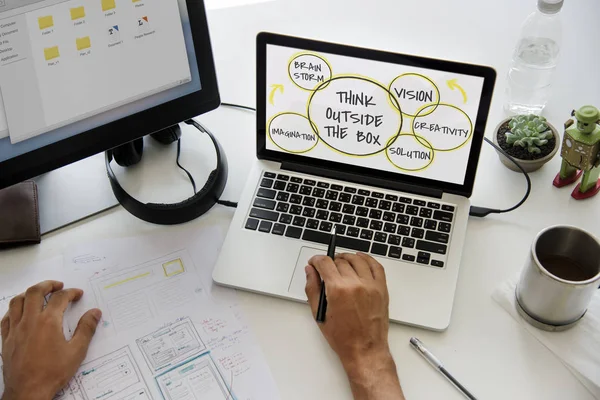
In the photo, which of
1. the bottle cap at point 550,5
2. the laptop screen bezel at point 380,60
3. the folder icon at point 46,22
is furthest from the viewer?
the bottle cap at point 550,5

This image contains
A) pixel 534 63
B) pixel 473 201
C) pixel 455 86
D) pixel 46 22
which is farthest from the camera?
pixel 534 63

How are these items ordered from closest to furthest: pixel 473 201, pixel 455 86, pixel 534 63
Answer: pixel 455 86 → pixel 473 201 → pixel 534 63

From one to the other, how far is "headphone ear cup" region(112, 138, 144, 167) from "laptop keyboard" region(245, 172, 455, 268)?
216 mm

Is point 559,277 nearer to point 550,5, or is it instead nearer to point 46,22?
point 550,5

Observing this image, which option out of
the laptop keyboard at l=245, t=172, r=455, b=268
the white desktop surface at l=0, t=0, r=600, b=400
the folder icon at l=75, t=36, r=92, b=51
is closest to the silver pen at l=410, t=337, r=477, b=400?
the white desktop surface at l=0, t=0, r=600, b=400

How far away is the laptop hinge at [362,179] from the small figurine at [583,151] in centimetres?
19

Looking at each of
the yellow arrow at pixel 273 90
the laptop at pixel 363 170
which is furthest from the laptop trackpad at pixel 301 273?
the yellow arrow at pixel 273 90

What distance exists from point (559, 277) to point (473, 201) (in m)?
0.22

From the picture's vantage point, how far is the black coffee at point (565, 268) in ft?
2.56

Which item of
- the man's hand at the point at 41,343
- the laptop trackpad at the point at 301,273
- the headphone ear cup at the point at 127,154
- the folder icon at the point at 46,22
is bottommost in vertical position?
the man's hand at the point at 41,343

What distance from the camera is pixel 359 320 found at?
790mm

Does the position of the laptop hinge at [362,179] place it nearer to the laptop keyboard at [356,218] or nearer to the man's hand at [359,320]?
the laptop keyboard at [356,218]

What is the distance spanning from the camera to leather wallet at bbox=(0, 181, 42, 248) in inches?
36.1

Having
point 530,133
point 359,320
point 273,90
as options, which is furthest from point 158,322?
point 530,133
